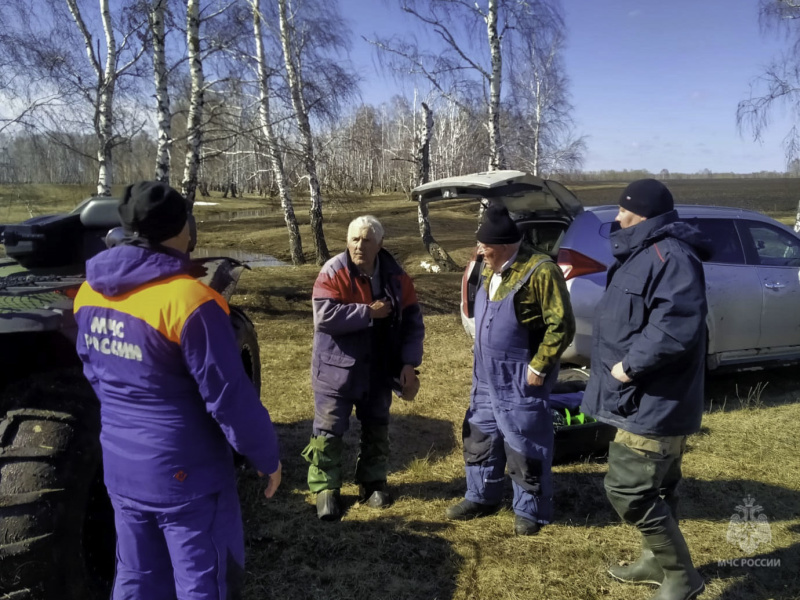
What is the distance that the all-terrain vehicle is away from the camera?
207 cm

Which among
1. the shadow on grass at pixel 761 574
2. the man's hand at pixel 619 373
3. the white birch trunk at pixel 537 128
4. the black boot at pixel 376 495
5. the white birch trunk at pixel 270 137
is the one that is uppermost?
the white birch trunk at pixel 537 128

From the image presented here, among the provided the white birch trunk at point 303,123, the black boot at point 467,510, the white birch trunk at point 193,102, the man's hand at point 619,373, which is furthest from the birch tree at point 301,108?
→ the man's hand at point 619,373

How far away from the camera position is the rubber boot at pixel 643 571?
273cm

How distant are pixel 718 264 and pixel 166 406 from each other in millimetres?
4904

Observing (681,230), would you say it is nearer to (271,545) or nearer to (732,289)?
(271,545)

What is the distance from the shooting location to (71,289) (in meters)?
2.65

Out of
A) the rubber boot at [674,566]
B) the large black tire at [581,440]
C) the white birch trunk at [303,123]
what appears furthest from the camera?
the white birch trunk at [303,123]

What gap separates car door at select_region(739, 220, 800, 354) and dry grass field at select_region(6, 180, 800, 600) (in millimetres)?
501

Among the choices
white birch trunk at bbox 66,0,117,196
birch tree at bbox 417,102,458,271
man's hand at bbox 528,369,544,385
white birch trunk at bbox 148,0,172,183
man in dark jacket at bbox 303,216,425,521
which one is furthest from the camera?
birch tree at bbox 417,102,458,271

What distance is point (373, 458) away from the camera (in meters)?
3.55

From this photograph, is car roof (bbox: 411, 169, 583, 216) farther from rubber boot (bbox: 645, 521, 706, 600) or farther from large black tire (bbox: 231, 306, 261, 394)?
rubber boot (bbox: 645, 521, 706, 600)

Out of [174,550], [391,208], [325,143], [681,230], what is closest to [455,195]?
[681,230]

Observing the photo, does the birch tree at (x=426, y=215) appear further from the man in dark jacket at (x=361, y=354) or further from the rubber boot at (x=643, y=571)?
the rubber boot at (x=643, y=571)

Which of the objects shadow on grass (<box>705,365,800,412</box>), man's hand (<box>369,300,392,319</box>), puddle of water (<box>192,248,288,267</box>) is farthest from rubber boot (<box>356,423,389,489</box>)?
puddle of water (<box>192,248,288,267</box>)
